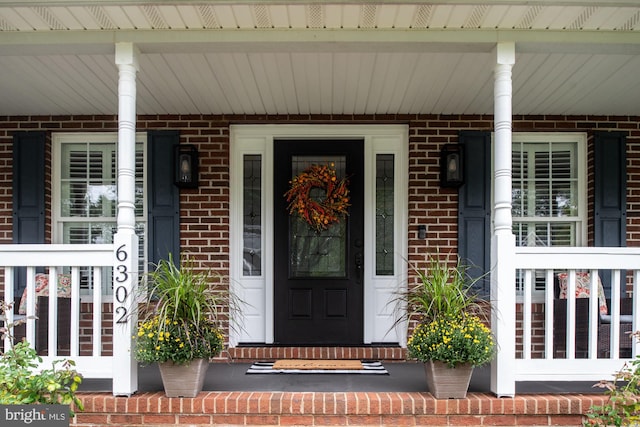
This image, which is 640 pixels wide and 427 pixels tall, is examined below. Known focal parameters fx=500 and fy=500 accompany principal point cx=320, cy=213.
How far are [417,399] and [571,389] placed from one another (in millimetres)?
1042

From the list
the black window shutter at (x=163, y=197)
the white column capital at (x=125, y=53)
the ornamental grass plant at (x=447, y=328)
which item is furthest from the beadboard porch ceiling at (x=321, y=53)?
the ornamental grass plant at (x=447, y=328)

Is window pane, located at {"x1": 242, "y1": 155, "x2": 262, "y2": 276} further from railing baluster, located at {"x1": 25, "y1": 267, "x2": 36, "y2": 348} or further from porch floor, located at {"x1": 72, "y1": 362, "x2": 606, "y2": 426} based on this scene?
railing baluster, located at {"x1": 25, "y1": 267, "x2": 36, "y2": 348}

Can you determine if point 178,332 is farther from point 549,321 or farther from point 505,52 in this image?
point 505,52

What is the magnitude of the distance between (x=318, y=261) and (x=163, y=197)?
4.92 feet

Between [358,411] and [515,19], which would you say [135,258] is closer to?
[358,411]

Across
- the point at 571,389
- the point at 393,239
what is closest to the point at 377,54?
the point at 393,239

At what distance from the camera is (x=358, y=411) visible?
2.94m

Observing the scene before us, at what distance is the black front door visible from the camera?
14.8ft

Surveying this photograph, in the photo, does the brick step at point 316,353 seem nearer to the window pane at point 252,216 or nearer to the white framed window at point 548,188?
the window pane at point 252,216

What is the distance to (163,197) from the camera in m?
4.45

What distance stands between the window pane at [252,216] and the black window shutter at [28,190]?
1775 millimetres

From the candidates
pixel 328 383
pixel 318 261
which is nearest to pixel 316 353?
pixel 318 261

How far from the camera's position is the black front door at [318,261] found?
4508 mm

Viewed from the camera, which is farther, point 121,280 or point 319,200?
point 319,200
